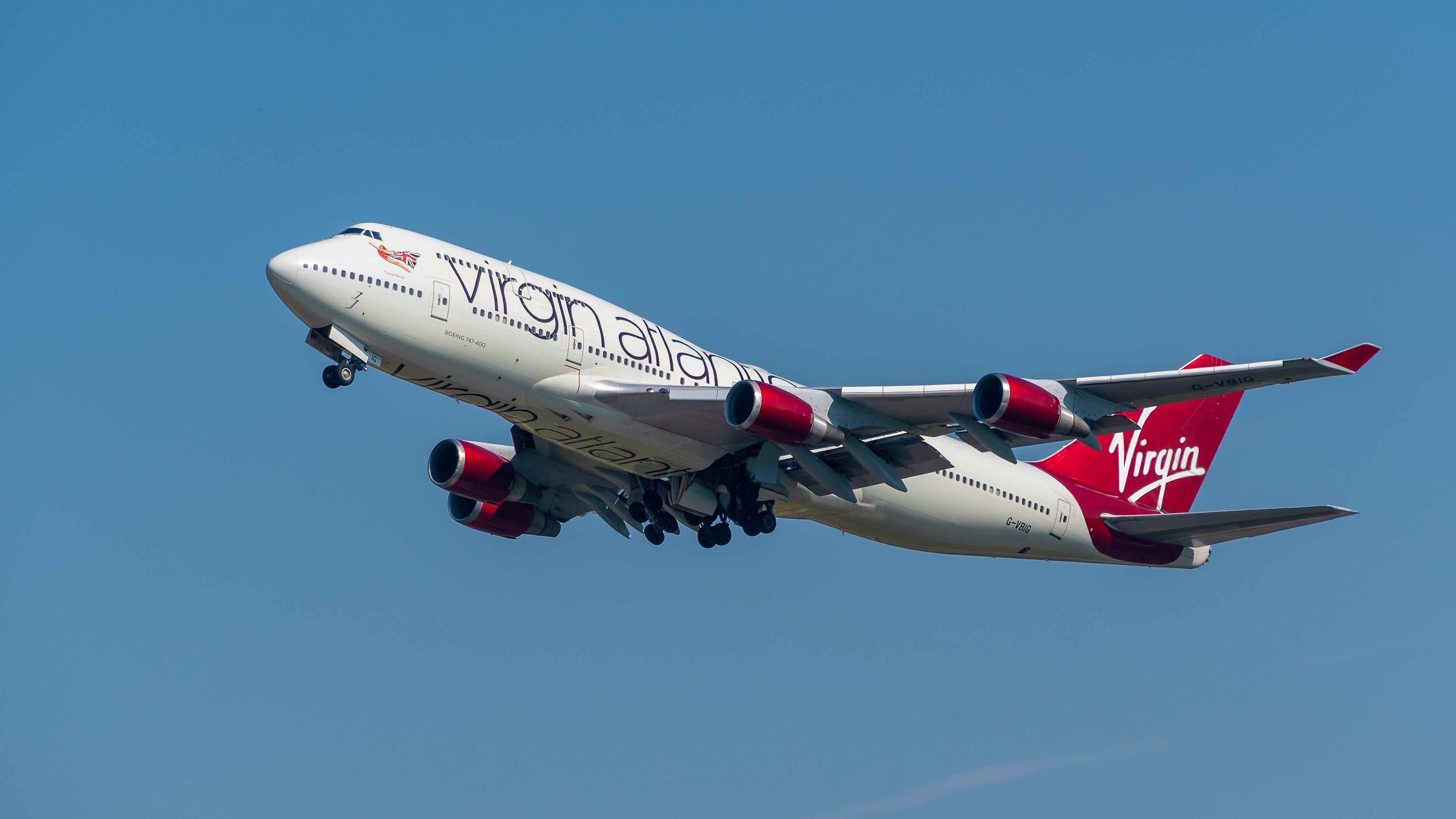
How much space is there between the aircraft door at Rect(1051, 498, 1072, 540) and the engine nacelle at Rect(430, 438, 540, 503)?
15856mm

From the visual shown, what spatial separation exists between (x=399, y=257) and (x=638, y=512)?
1097cm

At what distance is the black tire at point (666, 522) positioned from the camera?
38688 millimetres

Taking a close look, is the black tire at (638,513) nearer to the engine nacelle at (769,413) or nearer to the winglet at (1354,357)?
the engine nacelle at (769,413)

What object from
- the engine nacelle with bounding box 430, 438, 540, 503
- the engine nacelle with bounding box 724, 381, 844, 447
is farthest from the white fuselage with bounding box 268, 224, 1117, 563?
the engine nacelle with bounding box 430, 438, 540, 503

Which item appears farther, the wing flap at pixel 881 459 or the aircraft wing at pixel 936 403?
the wing flap at pixel 881 459

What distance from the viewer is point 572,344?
3300cm

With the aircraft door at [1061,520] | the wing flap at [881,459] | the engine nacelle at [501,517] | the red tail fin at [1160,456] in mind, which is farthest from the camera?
the red tail fin at [1160,456]

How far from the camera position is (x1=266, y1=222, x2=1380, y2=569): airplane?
31.2 metres

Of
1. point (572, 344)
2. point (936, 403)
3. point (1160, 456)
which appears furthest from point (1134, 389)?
point (1160, 456)

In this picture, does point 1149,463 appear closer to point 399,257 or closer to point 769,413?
point 769,413

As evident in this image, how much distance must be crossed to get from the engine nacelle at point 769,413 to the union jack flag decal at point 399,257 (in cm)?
776

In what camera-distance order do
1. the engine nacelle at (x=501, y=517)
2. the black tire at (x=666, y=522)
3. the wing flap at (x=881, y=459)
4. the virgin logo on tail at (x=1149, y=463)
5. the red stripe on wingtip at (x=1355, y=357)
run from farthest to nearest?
the virgin logo on tail at (x=1149, y=463)
the engine nacelle at (x=501, y=517)
the black tire at (x=666, y=522)
the wing flap at (x=881, y=459)
the red stripe on wingtip at (x=1355, y=357)

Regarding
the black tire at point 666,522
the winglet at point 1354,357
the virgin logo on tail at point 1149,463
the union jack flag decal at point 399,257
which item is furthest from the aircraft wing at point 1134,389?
the virgin logo on tail at point 1149,463

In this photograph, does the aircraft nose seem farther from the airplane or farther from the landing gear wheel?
the landing gear wheel
